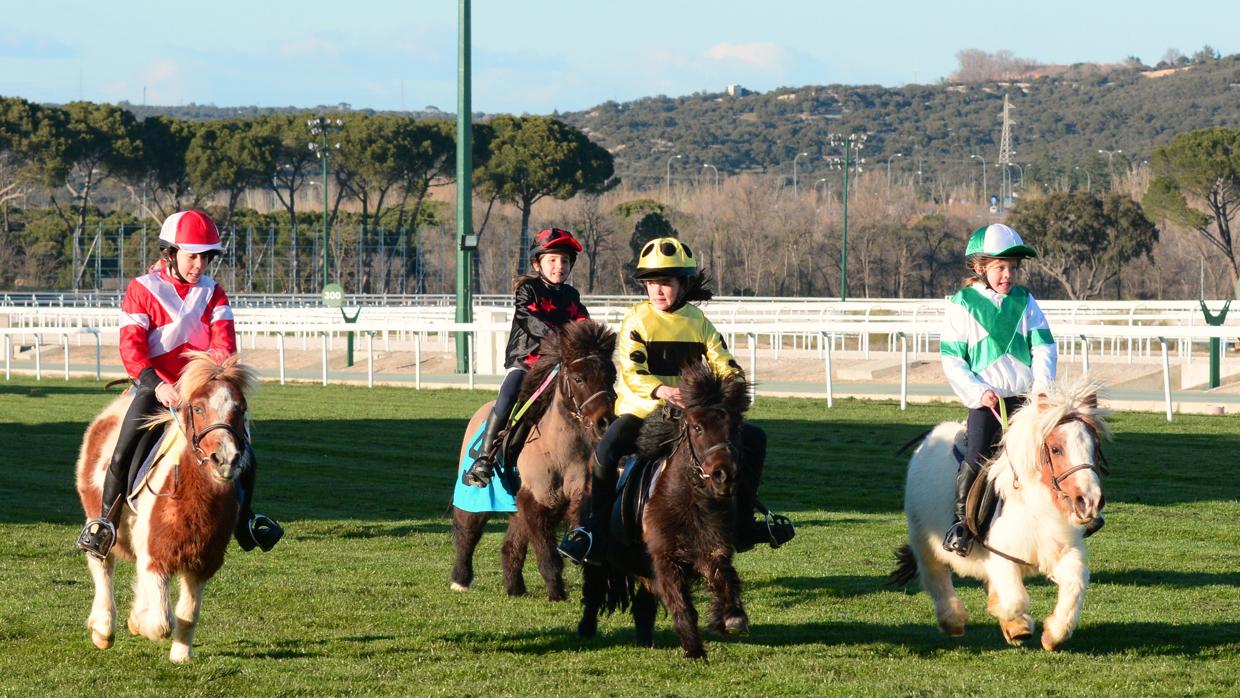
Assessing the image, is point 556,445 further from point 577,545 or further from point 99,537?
point 99,537

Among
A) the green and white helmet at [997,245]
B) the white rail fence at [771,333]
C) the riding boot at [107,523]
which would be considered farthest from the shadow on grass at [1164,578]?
the white rail fence at [771,333]

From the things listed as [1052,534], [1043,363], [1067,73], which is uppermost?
[1067,73]

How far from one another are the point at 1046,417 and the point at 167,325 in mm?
4064

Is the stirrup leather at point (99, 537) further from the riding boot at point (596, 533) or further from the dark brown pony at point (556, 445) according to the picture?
the dark brown pony at point (556, 445)

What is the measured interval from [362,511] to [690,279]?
6199 millimetres

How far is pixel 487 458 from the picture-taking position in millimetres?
9133

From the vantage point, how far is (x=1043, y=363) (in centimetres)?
759

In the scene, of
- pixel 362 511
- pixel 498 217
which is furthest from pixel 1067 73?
pixel 362 511

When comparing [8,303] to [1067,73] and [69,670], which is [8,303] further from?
[1067,73]

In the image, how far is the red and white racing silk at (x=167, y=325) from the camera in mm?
7414

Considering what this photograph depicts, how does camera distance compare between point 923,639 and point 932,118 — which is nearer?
point 923,639

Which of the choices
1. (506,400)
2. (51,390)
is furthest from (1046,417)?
(51,390)

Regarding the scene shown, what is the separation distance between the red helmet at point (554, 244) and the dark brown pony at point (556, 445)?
635mm

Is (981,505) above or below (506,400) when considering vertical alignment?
below
